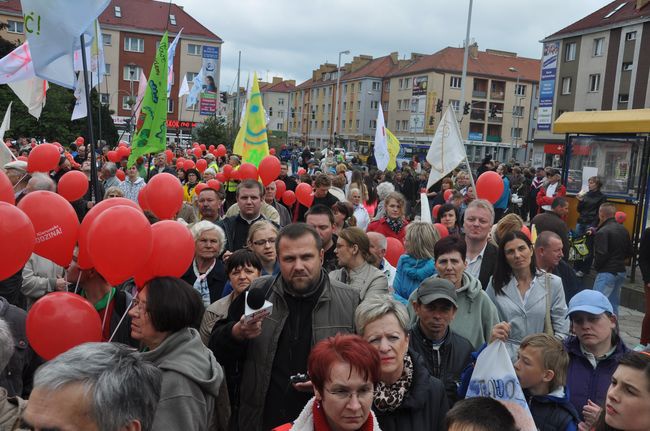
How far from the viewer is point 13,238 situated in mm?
3021

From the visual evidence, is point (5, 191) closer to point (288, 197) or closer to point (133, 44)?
point (288, 197)

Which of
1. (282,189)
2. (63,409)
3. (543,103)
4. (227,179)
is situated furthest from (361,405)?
(543,103)

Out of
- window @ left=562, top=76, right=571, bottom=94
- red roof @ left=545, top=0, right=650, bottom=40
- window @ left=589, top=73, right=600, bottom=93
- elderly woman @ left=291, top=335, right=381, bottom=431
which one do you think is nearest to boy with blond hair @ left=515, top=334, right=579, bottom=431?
elderly woman @ left=291, top=335, right=381, bottom=431

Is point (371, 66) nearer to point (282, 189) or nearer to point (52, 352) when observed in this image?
point (282, 189)

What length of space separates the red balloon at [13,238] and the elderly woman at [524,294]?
3.02 m

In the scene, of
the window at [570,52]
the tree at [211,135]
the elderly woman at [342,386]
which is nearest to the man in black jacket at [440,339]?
the elderly woman at [342,386]

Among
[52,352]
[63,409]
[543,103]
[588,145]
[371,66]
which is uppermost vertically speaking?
[371,66]

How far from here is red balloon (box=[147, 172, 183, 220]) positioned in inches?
207

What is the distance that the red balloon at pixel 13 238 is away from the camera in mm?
2994

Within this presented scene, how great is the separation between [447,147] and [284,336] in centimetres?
603

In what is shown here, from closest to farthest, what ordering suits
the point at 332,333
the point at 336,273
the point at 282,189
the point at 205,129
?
the point at 332,333 < the point at 336,273 < the point at 282,189 < the point at 205,129

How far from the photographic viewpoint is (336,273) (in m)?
4.50

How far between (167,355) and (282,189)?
7280 mm

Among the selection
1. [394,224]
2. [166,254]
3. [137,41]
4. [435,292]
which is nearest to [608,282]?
[394,224]
